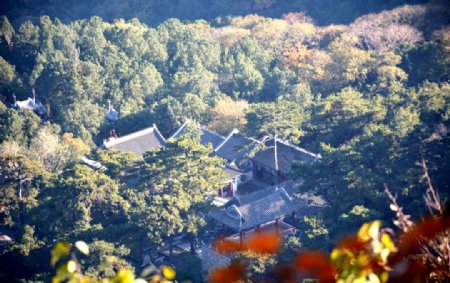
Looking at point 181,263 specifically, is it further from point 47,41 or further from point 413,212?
point 47,41

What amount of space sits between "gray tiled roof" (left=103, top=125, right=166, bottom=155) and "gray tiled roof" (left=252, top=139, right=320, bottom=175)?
12.9 ft

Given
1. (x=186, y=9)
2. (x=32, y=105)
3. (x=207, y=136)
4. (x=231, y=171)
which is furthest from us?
→ (x=186, y=9)

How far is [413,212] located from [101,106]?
15490mm

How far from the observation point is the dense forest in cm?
1475

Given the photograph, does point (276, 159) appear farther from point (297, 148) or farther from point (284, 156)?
point (297, 148)

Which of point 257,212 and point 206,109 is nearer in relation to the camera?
point 257,212

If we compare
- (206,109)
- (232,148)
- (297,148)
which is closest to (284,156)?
(297,148)

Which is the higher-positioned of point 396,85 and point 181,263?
point 396,85

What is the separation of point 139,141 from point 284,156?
5565 mm

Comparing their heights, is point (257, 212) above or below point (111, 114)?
below

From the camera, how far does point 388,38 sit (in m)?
28.5

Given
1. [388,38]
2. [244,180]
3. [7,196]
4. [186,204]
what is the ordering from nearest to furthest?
[186,204], [7,196], [244,180], [388,38]

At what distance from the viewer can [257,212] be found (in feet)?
54.2

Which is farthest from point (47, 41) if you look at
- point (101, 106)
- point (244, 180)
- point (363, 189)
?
point (363, 189)
